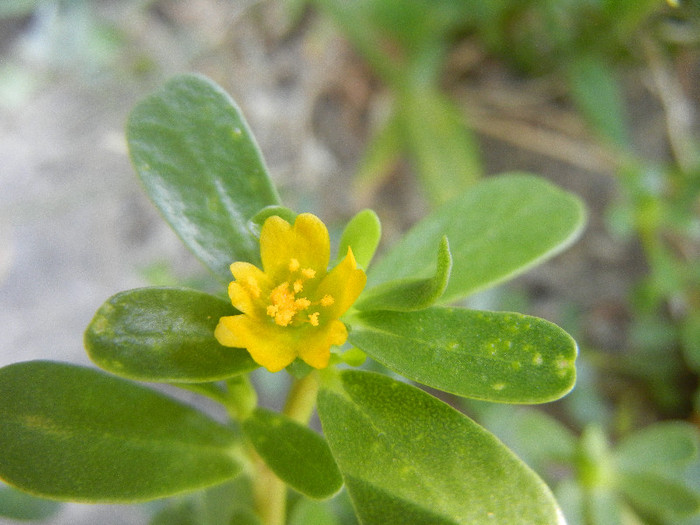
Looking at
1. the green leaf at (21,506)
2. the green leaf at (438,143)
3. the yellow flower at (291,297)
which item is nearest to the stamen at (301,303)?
the yellow flower at (291,297)

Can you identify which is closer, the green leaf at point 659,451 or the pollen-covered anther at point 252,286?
the pollen-covered anther at point 252,286

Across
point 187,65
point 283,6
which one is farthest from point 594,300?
point 187,65

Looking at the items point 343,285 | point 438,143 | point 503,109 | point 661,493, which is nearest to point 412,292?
point 343,285

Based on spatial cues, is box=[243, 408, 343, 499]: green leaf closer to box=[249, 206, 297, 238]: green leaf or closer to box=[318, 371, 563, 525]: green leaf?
box=[318, 371, 563, 525]: green leaf

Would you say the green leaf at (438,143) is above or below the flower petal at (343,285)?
below

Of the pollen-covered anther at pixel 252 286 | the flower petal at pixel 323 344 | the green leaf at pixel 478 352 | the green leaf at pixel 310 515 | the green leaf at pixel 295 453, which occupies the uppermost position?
the pollen-covered anther at pixel 252 286

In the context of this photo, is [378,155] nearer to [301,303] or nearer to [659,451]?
[659,451]

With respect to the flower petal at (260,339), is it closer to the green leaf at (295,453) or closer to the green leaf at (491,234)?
the green leaf at (295,453)

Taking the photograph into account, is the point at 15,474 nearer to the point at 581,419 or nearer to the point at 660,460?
the point at 660,460
